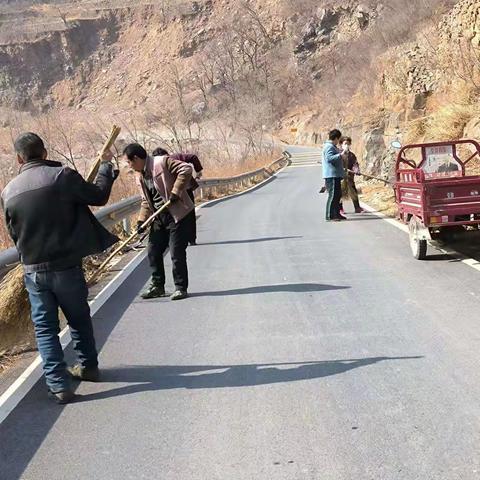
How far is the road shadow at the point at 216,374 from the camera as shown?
199 inches

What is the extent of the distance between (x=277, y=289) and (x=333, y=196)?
22.8ft

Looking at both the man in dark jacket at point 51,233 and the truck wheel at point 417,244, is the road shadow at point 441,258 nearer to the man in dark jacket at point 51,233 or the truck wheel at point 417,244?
the truck wheel at point 417,244

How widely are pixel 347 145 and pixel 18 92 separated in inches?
4351

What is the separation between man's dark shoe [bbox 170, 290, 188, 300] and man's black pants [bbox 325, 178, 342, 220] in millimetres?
7196

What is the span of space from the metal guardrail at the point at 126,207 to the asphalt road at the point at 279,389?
3.52ft

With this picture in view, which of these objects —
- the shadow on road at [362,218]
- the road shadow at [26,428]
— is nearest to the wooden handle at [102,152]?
the road shadow at [26,428]

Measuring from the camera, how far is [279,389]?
488cm

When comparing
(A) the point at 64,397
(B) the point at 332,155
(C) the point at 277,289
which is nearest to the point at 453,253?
(C) the point at 277,289

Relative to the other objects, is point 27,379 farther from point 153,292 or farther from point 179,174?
point 179,174

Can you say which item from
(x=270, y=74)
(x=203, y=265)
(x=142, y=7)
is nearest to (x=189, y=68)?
(x=270, y=74)

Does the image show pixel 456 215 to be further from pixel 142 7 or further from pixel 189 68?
pixel 142 7

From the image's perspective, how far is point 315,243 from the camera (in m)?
11.8

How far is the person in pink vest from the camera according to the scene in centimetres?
793

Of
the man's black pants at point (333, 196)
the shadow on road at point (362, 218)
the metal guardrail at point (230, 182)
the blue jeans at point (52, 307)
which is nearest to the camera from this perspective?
the blue jeans at point (52, 307)
